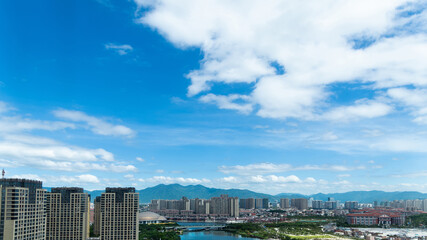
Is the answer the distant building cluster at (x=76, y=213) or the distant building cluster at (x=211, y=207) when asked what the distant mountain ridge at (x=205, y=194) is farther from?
the distant building cluster at (x=76, y=213)

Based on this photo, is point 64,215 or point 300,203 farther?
point 300,203

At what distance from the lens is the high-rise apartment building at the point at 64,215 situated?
1445 centimetres

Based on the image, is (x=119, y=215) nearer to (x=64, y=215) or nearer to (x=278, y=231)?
(x=64, y=215)

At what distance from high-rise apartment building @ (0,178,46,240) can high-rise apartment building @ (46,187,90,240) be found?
15.4 ft

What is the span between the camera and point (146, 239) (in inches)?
811

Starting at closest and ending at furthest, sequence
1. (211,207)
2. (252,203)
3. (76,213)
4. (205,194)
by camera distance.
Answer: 1. (76,213)
2. (211,207)
3. (252,203)
4. (205,194)

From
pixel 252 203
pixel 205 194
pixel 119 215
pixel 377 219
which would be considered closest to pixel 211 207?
pixel 252 203

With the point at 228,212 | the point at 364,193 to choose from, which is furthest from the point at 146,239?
the point at 364,193

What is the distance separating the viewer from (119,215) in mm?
13648

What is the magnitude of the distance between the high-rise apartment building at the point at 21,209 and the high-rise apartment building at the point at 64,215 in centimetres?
470

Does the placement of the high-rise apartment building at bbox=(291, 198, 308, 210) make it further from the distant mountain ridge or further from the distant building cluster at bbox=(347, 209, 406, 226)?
the distant mountain ridge

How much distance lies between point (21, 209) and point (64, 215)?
5828 mm

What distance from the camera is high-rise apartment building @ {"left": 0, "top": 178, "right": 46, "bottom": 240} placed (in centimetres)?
877

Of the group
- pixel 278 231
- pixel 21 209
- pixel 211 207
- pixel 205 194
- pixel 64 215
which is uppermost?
pixel 21 209
